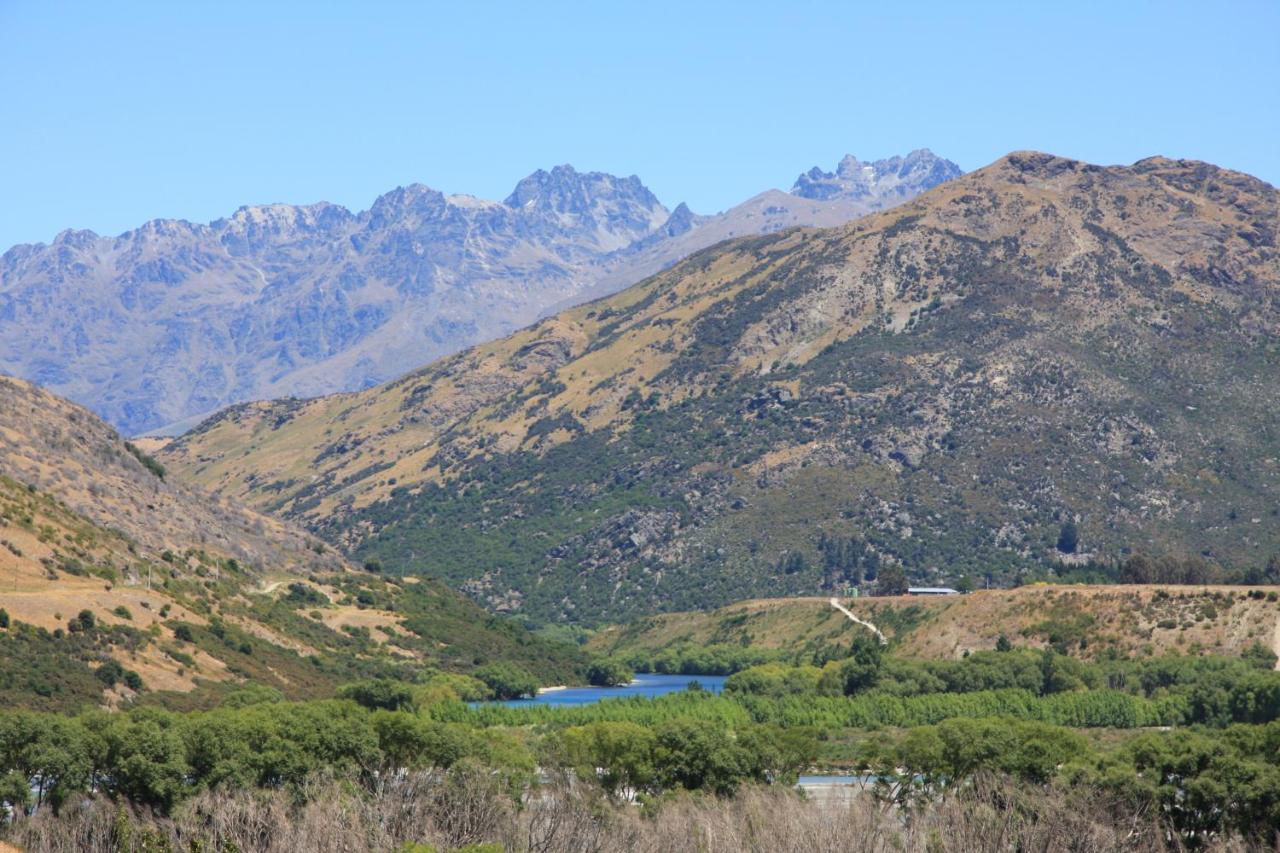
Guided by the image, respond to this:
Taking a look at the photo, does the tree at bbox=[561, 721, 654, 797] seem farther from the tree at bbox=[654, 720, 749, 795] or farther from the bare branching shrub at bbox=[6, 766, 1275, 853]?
the bare branching shrub at bbox=[6, 766, 1275, 853]

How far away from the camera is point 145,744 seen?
130 meters

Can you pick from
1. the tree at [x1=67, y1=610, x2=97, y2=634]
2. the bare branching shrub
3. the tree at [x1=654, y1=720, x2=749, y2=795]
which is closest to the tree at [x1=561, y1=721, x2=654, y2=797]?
the tree at [x1=654, y1=720, x2=749, y2=795]

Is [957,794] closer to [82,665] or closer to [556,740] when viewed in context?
[556,740]

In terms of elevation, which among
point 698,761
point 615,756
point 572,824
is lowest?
point 572,824

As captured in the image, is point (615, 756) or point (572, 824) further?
point (615, 756)

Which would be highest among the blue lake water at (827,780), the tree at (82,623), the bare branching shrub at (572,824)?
the tree at (82,623)

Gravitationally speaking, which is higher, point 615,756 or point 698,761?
point 615,756

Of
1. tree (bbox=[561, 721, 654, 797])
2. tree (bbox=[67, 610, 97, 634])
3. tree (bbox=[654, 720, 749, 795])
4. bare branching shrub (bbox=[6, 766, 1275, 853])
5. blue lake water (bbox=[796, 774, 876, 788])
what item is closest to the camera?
bare branching shrub (bbox=[6, 766, 1275, 853])

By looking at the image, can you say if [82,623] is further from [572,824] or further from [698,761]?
[572,824]

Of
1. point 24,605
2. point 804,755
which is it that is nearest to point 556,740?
point 804,755

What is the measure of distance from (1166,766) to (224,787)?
63.5 metres

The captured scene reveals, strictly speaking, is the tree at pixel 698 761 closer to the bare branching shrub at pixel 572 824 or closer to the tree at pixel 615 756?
the tree at pixel 615 756

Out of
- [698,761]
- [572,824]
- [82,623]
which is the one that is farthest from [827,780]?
[82,623]

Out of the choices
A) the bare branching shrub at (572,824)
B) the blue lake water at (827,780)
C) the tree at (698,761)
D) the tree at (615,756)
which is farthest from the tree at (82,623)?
the blue lake water at (827,780)
